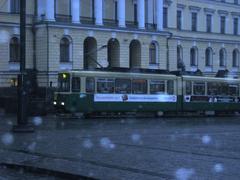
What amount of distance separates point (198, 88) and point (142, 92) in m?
5.88

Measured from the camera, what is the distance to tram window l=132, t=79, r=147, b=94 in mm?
43391

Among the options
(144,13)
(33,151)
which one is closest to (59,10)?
(144,13)

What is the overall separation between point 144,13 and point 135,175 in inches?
2372

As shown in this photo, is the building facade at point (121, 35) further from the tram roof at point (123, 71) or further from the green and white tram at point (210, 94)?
the green and white tram at point (210, 94)

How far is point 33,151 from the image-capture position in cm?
1648

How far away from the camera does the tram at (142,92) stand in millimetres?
40656

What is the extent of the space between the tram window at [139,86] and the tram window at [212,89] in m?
6.77

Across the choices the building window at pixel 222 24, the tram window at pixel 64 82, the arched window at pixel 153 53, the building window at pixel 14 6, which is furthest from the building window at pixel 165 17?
the tram window at pixel 64 82

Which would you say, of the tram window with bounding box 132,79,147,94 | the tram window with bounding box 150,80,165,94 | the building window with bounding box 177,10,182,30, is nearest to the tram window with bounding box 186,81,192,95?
the tram window with bounding box 150,80,165,94

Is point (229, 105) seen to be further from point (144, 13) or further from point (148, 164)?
point (148, 164)

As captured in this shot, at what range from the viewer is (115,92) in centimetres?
4206

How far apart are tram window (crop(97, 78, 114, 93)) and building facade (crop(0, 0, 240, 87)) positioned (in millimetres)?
16107

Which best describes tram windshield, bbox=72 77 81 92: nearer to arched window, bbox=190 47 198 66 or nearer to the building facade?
the building facade

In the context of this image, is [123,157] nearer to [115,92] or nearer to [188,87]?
[115,92]
